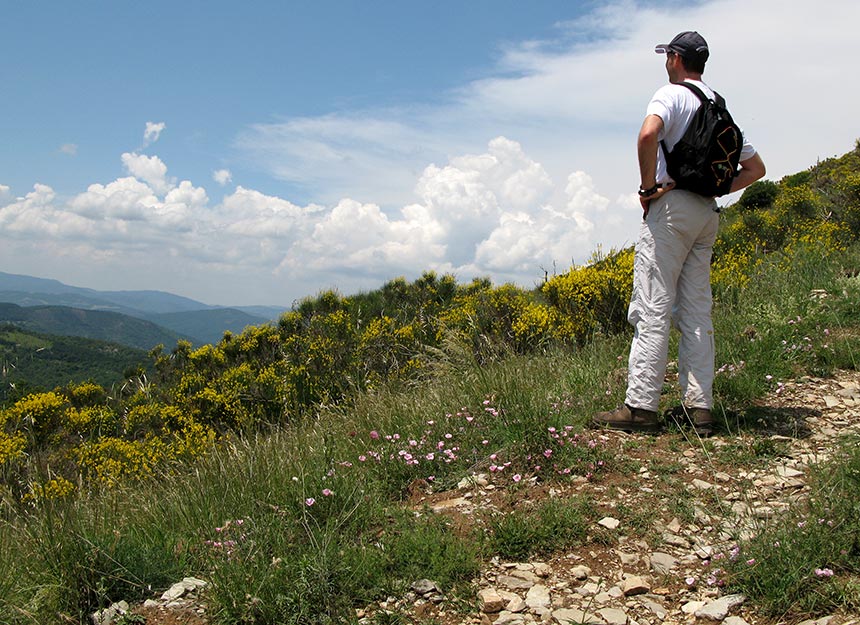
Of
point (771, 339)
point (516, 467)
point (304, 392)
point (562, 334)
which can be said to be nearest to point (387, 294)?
point (304, 392)

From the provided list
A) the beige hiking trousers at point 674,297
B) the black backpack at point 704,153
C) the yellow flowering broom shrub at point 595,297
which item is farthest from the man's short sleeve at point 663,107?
the yellow flowering broom shrub at point 595,297

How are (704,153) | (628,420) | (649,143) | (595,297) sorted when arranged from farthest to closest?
(595,297), (628,420), (704,153), (649,143)

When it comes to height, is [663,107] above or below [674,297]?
above

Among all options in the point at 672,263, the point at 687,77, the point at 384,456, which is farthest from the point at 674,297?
the point at 384,456

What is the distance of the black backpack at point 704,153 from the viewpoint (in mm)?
3582

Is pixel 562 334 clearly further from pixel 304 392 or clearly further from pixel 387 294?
pixel 387 294

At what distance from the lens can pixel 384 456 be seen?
3.68 meters

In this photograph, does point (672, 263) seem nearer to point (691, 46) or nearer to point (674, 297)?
point (674, 297)

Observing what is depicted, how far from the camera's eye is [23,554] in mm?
2822

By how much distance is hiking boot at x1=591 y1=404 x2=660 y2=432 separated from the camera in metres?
3.84

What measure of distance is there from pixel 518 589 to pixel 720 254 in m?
8.11

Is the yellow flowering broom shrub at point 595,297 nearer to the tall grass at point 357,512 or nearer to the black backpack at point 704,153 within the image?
the tall grass at point 357,512

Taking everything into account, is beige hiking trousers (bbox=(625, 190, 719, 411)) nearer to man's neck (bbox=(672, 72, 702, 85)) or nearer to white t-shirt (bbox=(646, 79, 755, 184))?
white t-shirt (bbox=(646, 79, 755, 184))

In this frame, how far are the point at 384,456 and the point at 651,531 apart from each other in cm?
157
